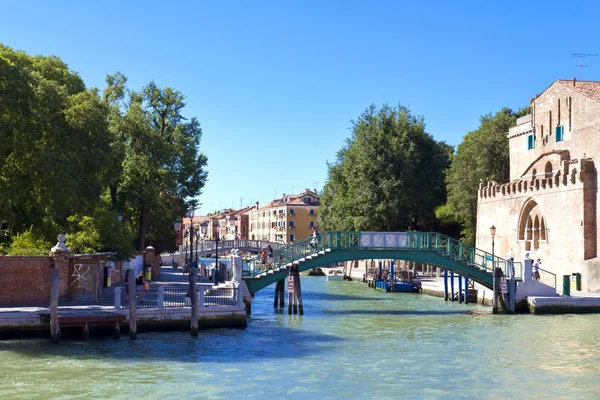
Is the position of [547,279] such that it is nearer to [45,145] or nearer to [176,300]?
[176,300]

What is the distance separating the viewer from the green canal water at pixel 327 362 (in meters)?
16.5

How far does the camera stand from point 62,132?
25.4 m

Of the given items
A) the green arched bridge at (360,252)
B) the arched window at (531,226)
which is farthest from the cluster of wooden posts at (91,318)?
the arched window at (531,226)

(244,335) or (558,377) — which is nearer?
(558,377)

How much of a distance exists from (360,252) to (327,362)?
12468 mm

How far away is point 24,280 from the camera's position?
24.5 meters

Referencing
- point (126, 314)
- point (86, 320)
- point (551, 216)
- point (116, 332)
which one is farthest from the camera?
point (551, 216)

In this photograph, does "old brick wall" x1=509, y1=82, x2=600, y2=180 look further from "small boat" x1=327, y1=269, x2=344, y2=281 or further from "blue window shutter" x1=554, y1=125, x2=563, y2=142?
"small boat" x1=327, y1=269, x2=344, y2=281

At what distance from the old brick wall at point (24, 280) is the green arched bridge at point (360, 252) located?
29.6ft

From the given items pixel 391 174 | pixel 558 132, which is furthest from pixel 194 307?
pixel 391 174

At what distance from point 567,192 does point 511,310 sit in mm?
8964

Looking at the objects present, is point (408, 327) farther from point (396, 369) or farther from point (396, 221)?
point (396, 221)

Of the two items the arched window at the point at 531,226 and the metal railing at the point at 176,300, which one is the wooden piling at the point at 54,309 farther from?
the arched window at the point at 531,226

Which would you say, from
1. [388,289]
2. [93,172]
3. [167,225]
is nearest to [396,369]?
[93,172]
